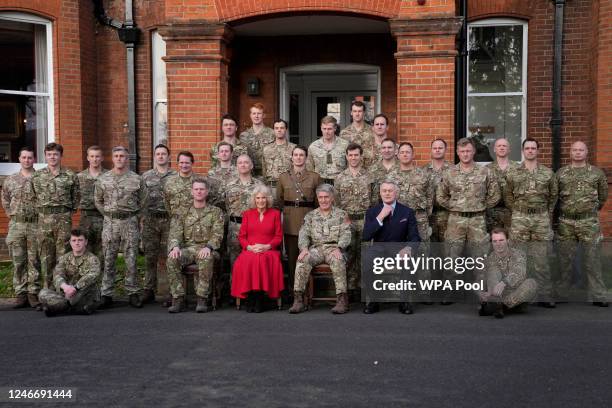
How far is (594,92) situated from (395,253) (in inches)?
195

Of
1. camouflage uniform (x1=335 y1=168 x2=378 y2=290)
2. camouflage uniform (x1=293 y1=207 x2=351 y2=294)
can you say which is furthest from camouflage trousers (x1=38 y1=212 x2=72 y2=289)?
camouflage uniform (x1=335 y1=168 x2=378 y2=290)

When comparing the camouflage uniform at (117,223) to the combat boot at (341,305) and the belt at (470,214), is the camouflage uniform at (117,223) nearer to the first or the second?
the combat boot at (341,305)

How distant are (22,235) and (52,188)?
27.9 inches

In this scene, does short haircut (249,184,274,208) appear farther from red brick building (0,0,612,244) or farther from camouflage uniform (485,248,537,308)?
camouflage uniform (485,248,537,308)

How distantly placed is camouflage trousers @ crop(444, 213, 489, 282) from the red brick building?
6.49ft

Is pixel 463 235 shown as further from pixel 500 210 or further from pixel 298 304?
pixel 298 304

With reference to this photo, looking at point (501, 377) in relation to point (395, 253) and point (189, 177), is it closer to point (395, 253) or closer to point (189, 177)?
point (395, 253)

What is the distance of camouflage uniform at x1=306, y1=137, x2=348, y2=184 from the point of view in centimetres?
938

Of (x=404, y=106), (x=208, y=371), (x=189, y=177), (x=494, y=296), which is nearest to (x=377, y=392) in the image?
(x=208, y=371)

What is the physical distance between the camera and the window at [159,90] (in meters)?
12.9

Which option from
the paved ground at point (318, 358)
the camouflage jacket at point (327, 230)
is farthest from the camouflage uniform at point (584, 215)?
the camouflage jacket at point (327, 230)

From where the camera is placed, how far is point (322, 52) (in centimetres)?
1291

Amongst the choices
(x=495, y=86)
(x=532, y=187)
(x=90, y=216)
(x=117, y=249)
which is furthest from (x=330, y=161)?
(x=495, y=86)

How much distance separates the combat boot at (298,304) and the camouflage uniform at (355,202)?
0.69 meters
